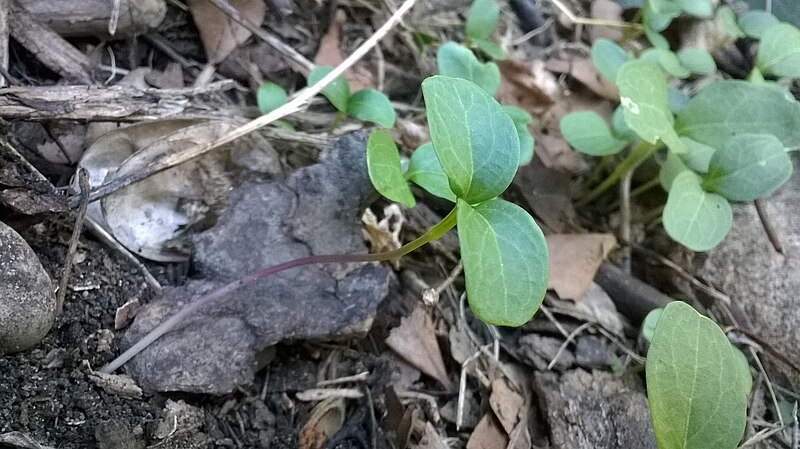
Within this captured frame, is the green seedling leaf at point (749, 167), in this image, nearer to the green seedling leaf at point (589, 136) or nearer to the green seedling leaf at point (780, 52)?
the green seedling leaf at point (589, 136)

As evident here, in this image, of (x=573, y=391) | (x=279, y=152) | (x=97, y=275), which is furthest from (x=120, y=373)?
(x=573, y=391)

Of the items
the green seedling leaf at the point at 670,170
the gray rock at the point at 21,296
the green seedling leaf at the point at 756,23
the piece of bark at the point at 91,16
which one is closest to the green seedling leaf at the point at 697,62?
the green seedling leaf at the point at 756,23

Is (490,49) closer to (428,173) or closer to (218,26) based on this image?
(428,173)

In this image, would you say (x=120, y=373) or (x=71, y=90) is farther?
(x=71, y=90)

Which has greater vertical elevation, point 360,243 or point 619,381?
point 360,243

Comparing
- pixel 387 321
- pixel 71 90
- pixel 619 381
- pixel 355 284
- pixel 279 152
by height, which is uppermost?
pixel 71 90

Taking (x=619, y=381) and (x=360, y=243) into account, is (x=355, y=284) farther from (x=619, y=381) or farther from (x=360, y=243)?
(x=619, y=381)

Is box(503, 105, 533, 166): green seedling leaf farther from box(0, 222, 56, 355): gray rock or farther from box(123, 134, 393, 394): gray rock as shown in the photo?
box(0, 222, 56, 355): gray rock
